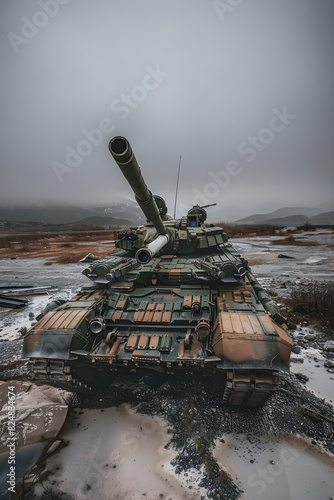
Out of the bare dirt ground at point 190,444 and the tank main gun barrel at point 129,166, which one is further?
the bare dirt ground at point 190,444

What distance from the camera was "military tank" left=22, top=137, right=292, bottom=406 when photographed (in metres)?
4.25

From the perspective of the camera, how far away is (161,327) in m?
5.46

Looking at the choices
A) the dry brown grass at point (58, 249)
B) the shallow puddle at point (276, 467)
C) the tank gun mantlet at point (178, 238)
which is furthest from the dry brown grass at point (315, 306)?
the dry brown grass at point (58, 249)

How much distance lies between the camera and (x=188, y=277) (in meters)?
6.33

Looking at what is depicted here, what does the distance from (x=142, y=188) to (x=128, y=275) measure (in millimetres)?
3274

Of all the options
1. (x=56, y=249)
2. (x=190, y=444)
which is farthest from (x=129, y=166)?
(x=56, y=249)

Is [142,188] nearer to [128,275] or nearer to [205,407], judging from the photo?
[128,275]

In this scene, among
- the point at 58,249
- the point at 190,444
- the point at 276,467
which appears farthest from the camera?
the point at 58,249

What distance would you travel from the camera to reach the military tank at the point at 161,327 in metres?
4.25

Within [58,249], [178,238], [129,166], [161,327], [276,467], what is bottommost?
[276,467]

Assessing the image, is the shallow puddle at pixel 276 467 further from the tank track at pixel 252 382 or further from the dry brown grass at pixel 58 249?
the dry brown grass at pixel 58 249

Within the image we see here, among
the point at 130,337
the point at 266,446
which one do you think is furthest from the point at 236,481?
the point at 130,337

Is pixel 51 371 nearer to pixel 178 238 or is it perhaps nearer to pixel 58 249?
pixel 178 238

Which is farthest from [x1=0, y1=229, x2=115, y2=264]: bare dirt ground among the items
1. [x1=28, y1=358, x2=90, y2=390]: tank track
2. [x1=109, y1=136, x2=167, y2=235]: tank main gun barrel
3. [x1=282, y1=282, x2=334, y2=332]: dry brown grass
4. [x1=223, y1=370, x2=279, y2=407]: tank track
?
[x1=223, y1=370, x2=279, y2=407]: tank track
